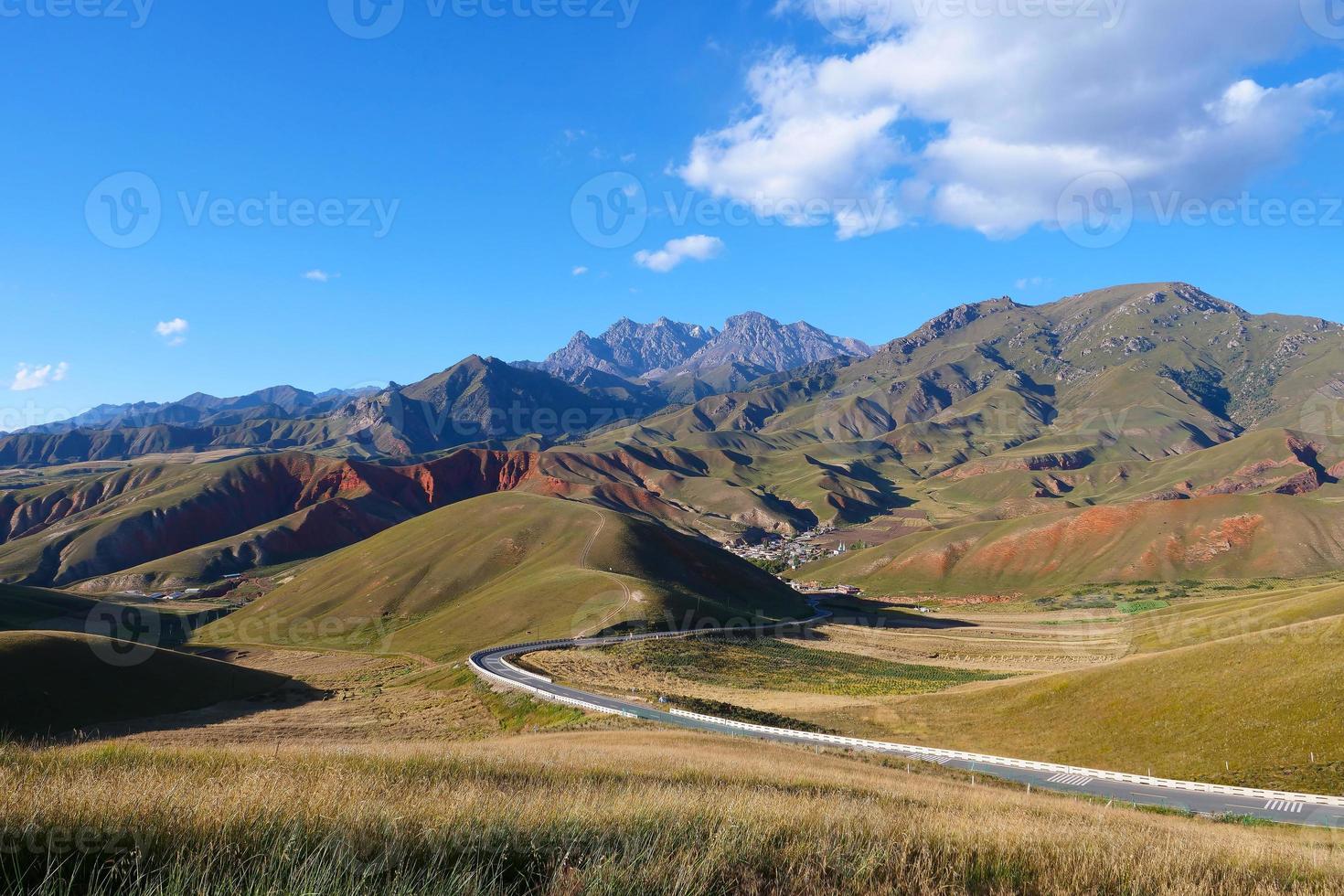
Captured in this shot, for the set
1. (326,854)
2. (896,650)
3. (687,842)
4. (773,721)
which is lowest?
(896,650)

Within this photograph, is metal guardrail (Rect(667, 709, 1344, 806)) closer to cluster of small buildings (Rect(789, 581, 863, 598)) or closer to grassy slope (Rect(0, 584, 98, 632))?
grassy slope (Rect(0, 584, 98, 632))

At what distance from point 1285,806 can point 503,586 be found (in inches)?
3979

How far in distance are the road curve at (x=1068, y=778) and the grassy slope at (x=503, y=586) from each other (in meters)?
40.1

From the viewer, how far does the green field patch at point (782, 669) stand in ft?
228

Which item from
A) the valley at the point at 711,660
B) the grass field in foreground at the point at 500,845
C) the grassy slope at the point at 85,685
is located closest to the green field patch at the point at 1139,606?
the valley at the point at 711,660

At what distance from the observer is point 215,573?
186125 millimetres

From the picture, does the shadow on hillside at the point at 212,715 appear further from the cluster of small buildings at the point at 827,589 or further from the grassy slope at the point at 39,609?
the cluster of small buildings at the point at 827,589

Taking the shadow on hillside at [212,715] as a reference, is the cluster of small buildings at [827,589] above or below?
below

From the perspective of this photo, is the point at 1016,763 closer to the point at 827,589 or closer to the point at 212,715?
the point at 212,715

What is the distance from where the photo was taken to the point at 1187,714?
37.1 meters

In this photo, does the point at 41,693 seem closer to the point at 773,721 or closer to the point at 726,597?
the point at 773,721

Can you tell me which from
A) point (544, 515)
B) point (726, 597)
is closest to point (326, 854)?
point (726, 597)

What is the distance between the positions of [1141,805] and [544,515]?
12291 centimetres

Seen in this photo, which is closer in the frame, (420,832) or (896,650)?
(420,832)
